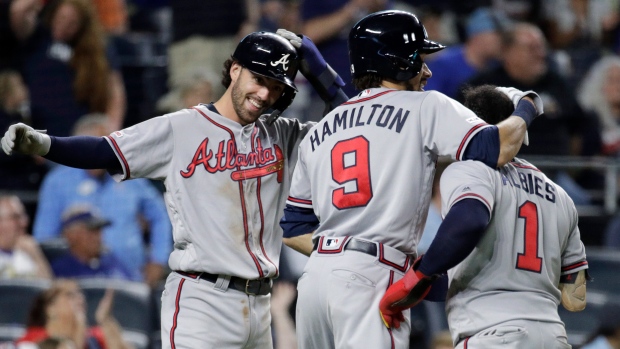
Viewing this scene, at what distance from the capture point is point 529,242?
3.43m

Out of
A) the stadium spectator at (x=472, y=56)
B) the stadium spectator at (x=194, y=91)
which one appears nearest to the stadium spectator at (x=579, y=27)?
the stadium spectator at (x=472, y=56)

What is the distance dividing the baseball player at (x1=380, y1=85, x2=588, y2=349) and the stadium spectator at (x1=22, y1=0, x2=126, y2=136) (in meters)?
4.73

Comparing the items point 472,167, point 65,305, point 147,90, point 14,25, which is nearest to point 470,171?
point 472,167

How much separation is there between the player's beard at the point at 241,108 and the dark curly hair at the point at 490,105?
0.84 m

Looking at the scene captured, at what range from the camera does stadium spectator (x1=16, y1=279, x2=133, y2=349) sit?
20.2 feet

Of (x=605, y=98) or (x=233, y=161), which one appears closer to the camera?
(x=233, y=161)

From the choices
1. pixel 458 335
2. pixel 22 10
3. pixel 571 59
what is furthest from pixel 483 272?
pixel 571 59

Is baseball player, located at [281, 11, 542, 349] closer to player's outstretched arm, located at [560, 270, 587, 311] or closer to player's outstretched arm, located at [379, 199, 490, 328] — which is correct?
player's outstretched arm, located at [379, 199, 490, 328]

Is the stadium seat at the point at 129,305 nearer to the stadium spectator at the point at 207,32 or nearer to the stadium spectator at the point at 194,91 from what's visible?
the stadium spectator at the point at 194,91

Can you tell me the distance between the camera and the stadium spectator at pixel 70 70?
7762mm

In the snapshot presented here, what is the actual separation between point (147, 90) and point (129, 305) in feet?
9.27

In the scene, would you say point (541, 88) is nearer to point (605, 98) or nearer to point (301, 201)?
point (605, 98)

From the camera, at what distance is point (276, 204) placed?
4.14 m

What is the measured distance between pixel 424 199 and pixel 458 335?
0.47 m
